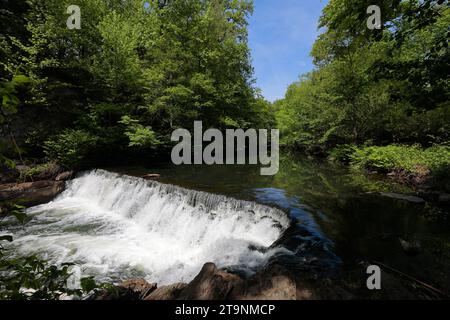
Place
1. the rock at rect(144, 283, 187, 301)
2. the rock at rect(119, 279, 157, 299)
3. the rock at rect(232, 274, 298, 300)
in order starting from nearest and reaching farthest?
the rock at rect(232, 274, 298, 300)
the rock at rect(144, 283, 187, 301)
the rock at rect(119, 279, 157, 299)

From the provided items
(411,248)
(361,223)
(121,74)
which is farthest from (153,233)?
(121,74)

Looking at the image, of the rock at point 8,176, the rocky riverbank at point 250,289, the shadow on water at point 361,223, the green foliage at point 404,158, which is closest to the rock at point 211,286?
the rocky riverbank at point 250,289

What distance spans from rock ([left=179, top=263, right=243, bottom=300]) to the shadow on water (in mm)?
2052

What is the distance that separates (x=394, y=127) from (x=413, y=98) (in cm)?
1318

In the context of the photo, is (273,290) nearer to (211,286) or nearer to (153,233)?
(211,286)

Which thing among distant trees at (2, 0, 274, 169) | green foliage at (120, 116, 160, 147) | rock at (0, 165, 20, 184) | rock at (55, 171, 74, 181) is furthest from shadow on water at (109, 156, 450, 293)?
rock at (0, 165, 20, 184)

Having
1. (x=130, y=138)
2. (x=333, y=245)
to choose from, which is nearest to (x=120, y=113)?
(x=130, y=138)

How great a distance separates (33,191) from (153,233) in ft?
23.2

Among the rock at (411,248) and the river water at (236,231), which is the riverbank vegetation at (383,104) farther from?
the river water at (236,231)

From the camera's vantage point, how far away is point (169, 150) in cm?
1752

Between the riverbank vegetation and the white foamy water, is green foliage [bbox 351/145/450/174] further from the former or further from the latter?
the white foamy water

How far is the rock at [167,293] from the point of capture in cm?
341

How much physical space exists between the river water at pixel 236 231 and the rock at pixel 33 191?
58 centimetres

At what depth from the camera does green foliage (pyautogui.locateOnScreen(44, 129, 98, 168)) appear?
41.2ft
